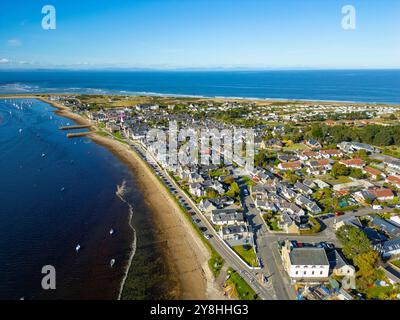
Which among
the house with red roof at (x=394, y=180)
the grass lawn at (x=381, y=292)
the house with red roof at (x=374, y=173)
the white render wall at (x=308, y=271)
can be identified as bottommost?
the grass lawn at (x=381, y=292)

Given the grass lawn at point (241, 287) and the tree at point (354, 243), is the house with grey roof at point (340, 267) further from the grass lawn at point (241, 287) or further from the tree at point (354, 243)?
the grass lawn at point (241, 287)

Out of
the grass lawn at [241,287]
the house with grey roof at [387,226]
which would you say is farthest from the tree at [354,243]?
the grass lawn at [241,287]

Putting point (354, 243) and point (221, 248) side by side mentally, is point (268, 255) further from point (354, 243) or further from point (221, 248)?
point (354, 243)

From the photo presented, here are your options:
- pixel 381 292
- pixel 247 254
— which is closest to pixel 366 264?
pixel 381 292

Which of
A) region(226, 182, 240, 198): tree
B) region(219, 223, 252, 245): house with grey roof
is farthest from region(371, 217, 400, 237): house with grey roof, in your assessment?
region(226, 182, 240, 198): tree

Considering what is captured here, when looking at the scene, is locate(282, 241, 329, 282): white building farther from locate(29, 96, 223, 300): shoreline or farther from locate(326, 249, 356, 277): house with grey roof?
locate(29, 96, 223, 300): shoreline
